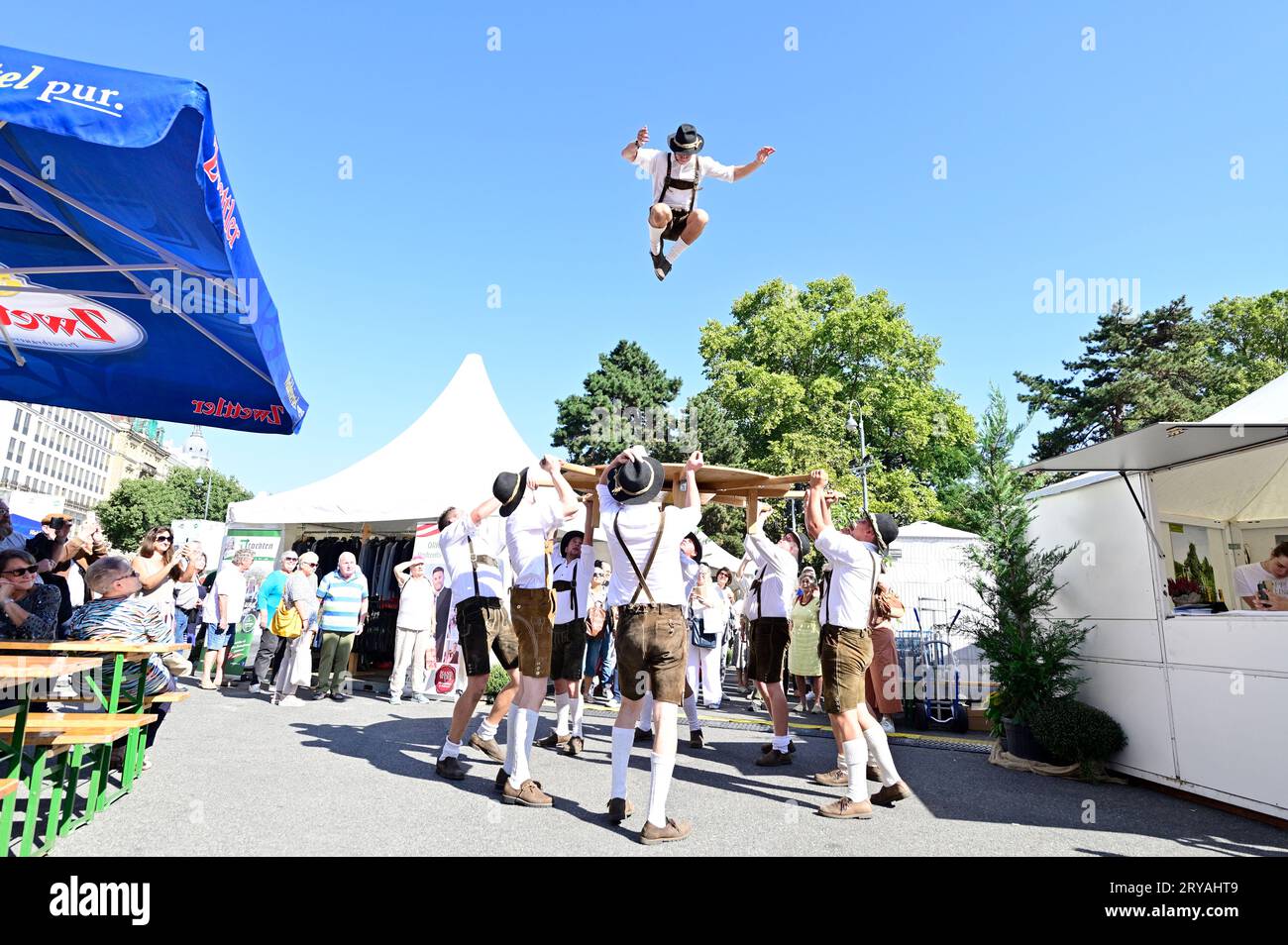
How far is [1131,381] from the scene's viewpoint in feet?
110

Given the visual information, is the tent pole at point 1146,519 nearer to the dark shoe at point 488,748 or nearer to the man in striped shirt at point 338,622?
the dark shoe at point 488,748

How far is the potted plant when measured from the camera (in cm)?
681

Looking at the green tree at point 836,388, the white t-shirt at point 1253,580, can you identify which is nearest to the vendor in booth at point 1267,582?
the white t-shirt at point 1253,580

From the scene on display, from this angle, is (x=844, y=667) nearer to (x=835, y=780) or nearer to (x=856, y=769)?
(x=856, y=769)

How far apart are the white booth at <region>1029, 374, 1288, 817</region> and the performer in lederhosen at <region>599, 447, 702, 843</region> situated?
3.80 metres

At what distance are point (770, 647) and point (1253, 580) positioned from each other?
458cm

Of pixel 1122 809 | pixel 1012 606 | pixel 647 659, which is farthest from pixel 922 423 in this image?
pixel 647 659

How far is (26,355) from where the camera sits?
538 cm

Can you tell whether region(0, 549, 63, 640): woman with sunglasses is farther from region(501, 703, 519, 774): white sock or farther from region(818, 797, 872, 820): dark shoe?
region(818, 797, 872, 820): dark shoe

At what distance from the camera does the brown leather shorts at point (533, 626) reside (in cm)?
504

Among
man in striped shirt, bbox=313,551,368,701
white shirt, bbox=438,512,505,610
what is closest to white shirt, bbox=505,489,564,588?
white shirt, bbox=438,512,505,610

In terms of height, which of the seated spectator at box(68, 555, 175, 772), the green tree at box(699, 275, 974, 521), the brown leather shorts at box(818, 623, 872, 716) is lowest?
the brown leather shorts at box(818, 623, 872, 716)
